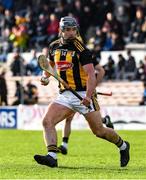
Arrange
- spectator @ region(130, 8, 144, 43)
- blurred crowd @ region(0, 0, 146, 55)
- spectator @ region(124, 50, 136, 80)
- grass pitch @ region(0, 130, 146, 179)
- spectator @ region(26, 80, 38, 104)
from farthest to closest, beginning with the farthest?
1. blurred crowd @ region(0, 0, 146, 55)
2. spectator @ region(130, 8, 144, 43)
3. spectator @ region(26, 80, 38, 104)
4. spectator @ region(124, 50, 136, 80)
5. grass pitch @ region(0, 130, 146, 179)

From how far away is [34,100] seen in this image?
28078 millimetres

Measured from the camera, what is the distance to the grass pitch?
36.2 ft

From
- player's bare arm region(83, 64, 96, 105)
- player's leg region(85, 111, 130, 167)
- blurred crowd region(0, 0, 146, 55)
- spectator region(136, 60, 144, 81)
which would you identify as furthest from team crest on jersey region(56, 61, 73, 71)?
blurred crowd region(0, 0, 146, 55)

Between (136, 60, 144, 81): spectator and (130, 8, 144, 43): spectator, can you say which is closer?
(136, 60, 144, 81): spectator

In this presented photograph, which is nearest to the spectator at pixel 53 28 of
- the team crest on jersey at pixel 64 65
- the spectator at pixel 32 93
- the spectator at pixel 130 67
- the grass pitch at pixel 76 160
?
the spectator at pixel 32 93

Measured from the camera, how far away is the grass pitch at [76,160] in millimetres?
11031

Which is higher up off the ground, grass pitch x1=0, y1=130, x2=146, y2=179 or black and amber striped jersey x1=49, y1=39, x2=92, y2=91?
black and amber striped jersey x1=49, y1=39, x2=92, y2=91

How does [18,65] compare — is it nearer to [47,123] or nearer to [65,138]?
[65,138]

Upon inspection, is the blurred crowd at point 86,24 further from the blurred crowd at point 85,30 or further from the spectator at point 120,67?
the spectator at point 120,67

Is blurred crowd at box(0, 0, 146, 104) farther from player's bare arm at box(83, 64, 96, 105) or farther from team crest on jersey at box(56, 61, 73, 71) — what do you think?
player's bare arm at box(83, 64, 96, 105)

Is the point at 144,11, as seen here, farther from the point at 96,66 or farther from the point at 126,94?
the point at 96,66

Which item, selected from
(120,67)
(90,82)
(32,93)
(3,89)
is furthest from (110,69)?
(90,82)

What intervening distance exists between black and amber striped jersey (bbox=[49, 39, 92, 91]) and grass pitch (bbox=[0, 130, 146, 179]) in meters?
1.25

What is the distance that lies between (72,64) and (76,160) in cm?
233
